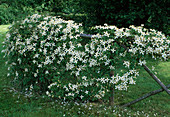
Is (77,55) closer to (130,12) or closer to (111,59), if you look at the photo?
(111,59)

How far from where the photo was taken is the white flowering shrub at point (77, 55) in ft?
11.2

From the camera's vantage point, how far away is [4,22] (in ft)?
47.6

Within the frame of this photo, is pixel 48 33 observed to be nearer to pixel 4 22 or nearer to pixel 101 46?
pixel 101 46

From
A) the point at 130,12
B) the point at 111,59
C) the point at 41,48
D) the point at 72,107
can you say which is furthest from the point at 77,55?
the point at 130,12

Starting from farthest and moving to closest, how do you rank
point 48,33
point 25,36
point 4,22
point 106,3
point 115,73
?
1. point 4,22
2. point 106,3
3. point 25,36
4. point 48,33
5. point 115,73

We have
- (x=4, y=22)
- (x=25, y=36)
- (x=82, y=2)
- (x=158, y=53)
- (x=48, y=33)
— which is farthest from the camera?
(x=4, y=22)

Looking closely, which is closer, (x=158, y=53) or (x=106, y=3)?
(x=158, y=53)

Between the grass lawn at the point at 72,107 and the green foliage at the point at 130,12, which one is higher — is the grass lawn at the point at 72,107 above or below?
below

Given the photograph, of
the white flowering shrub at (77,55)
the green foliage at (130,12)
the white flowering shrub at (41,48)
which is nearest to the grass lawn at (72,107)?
the white flowering shrub at (77,55)

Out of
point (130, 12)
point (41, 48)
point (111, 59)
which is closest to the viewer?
point (111, 59)

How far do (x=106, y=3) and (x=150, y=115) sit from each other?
11.7 feet

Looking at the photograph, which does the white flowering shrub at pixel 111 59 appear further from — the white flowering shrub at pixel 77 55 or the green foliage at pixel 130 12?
the green foliage at pixel 130 12

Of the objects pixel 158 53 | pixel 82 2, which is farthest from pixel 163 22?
pixel 158 53

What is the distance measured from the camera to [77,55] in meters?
3.77
